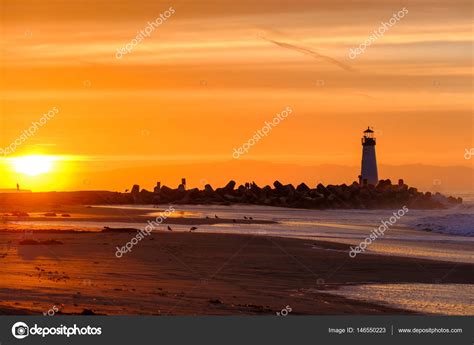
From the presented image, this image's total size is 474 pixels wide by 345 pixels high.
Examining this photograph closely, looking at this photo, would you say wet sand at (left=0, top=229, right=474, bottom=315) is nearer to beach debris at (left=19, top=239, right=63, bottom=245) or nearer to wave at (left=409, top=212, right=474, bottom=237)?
beach debris at (left=19, top=239, right=63, bottom=245)

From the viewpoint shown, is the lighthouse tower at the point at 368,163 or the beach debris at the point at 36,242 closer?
the beach debris at the point at 36,242

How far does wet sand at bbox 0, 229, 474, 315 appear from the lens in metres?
13.1

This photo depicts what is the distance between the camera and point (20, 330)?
34.3 ft

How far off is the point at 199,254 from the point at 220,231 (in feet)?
35.9

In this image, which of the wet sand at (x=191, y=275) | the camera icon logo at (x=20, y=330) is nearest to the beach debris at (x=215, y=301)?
the wet sand at (x=191, y=275)

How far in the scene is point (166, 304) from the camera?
13102mm

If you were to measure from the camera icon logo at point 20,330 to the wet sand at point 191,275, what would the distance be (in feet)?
2.16

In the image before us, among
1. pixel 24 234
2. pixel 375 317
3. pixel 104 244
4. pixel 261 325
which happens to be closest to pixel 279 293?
pixel 375 317

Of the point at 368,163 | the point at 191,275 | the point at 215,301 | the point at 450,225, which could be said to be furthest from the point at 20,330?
the point at 368,163

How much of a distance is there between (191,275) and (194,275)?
0.06 meters

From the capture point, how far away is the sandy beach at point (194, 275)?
13094mm

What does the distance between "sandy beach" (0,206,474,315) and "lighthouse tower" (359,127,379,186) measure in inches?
2404

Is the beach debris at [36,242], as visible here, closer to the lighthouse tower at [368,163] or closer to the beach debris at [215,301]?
the beach debris at [215,301]

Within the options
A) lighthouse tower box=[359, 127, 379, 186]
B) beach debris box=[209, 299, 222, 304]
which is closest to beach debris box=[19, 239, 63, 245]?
beach debris box=[209, 299, 222, 304]
